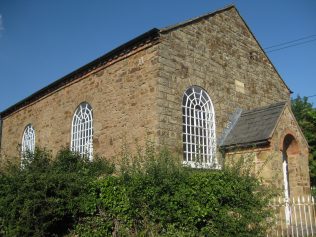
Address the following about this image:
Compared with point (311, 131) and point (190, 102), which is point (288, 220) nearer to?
point (190, 102)

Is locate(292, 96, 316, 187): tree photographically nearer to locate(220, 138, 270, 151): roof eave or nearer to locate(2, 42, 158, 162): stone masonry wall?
locate(220, 138, 270, 151): roof eave

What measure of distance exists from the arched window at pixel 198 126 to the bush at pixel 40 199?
3.94 meters

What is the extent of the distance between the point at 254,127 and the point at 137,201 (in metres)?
6.07

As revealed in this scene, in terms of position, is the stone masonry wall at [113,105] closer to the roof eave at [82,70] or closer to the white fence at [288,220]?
the roof eave at [82,70]

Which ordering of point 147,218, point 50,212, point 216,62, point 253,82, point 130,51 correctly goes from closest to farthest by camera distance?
point 147,218 < point 50,212 < point 130,51 < point 216,62 < point 253,82

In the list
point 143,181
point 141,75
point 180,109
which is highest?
point 141,75

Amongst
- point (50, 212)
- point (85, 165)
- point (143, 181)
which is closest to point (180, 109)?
point (85, 165)

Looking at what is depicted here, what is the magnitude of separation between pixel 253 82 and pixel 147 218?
9.88 metres

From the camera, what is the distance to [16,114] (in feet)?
69.5

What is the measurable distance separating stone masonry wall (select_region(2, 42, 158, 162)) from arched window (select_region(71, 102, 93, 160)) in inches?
9.8

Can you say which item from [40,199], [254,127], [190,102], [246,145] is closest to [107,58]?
[190,102]

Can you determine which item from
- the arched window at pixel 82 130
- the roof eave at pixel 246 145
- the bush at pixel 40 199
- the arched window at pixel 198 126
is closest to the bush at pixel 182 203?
the bush at pixel 40 199

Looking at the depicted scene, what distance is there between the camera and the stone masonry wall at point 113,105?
12.2m

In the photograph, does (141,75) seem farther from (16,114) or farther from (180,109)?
(16,114)
